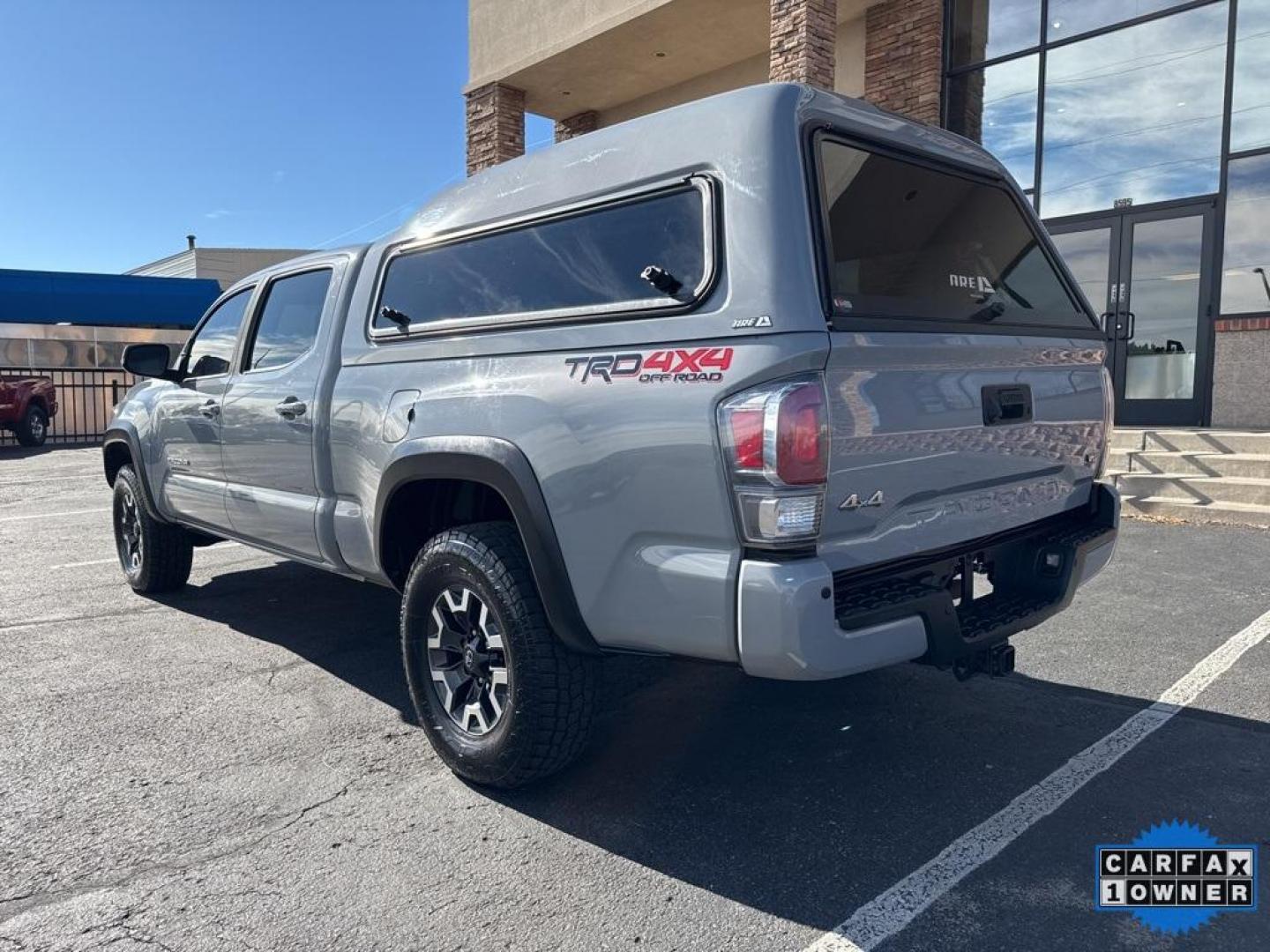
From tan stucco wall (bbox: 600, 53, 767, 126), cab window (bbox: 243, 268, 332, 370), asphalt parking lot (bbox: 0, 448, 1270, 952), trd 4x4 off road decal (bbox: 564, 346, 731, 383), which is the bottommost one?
asphalt parking lot (bbox: 0, 448, 1270, 952)

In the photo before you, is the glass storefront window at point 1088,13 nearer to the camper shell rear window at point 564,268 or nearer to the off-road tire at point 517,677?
the camper shell rear window at point 564,268

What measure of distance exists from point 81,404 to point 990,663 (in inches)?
865

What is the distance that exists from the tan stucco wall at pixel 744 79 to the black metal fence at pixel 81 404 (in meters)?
11.3

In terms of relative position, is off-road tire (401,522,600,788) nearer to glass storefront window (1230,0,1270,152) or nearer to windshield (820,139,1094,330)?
windshield (820,139,1094,330)

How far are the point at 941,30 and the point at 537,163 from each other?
33.9 feet

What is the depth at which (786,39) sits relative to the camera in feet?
35.5

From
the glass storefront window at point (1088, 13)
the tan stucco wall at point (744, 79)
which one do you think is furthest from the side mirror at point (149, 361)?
the glass storefront window at point (1088, 13)

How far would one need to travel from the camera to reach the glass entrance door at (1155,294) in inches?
412

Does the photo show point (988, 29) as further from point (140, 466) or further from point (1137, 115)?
point (140, 466)

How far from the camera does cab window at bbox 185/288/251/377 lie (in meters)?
5.00

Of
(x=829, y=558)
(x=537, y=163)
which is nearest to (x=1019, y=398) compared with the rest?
(x=829, y=558)

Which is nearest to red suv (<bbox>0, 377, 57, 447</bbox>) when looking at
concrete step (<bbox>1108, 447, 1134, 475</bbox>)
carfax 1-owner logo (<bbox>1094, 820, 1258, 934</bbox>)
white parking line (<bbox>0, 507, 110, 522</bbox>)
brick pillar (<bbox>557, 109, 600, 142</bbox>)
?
white parking line (<bbox>0, 507, 110, 522</bbox>)

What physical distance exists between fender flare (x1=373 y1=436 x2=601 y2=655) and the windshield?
1068mm

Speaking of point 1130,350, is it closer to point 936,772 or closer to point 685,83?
point 685,83
